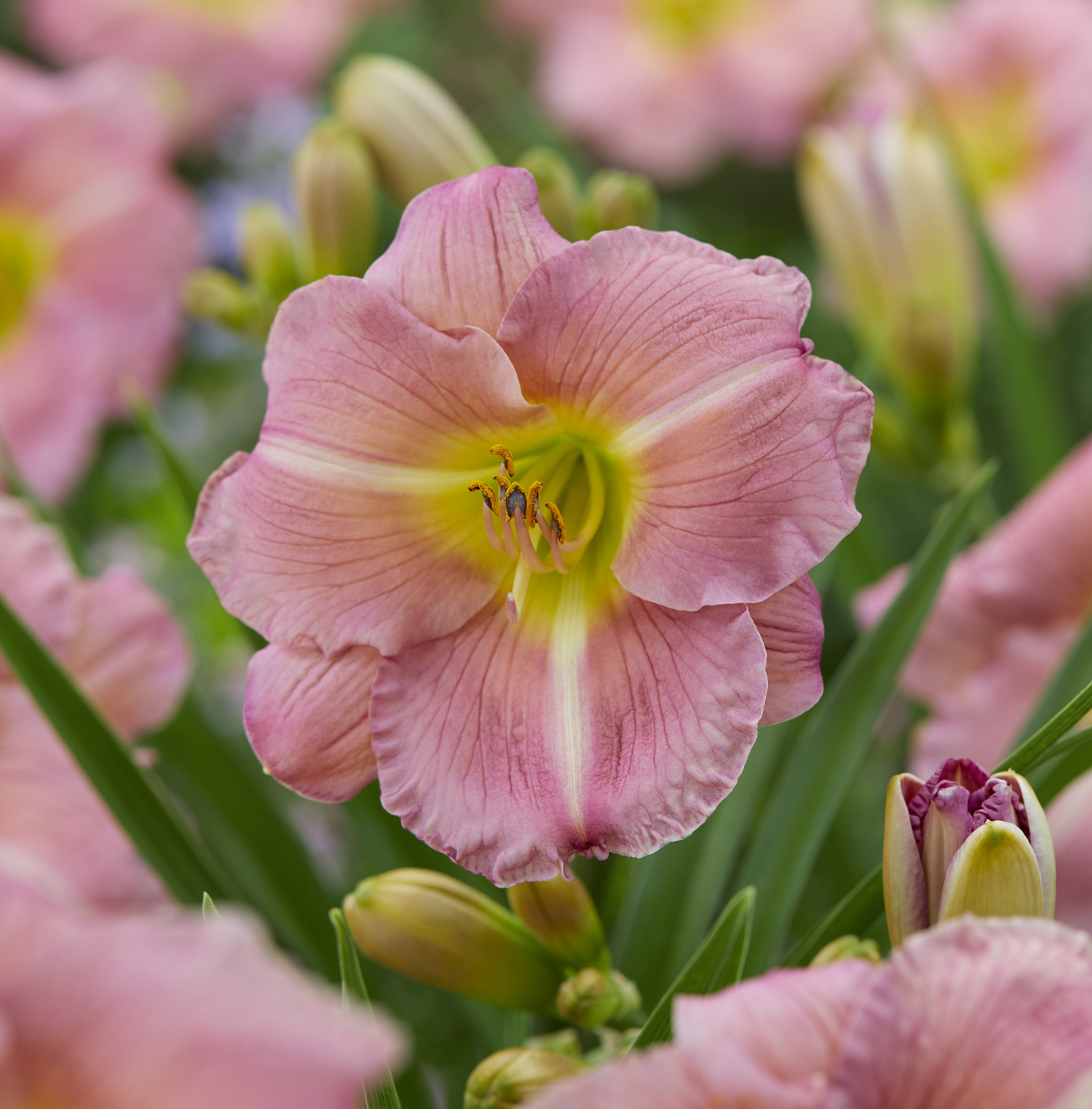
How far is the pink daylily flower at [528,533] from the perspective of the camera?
0.31 m

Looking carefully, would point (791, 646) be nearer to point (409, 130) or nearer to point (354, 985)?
point (354, 985)

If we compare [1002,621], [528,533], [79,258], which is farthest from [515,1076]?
[79,258]

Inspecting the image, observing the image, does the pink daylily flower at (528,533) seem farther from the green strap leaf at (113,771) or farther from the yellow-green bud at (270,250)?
the yellow-green bud at (270,250)

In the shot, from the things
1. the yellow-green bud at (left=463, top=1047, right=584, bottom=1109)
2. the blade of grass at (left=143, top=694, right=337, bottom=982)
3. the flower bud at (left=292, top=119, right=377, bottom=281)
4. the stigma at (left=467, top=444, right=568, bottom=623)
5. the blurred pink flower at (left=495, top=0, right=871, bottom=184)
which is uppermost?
the blurred pink flower at (left=495, top=0, right=871, bottom=184)

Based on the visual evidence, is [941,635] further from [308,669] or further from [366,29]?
[366,29]

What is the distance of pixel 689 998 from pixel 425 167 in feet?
1.15

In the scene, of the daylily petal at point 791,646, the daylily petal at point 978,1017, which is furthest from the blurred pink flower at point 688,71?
the daylily petal at point 978,1017

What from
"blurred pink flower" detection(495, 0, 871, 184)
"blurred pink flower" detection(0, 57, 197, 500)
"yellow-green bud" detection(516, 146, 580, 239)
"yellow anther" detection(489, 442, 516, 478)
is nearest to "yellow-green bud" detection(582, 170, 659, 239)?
"yellow-green bud" detection(516, 146, 580, 239)

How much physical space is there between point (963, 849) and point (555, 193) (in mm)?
283

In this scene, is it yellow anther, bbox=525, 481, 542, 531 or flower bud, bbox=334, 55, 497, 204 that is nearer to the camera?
yellow anther, bbox=525, 481, 542, 531

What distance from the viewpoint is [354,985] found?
32 centimetres

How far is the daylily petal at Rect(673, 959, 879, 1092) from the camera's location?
0.78 ft

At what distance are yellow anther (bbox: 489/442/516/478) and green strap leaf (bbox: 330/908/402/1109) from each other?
A: 142mm

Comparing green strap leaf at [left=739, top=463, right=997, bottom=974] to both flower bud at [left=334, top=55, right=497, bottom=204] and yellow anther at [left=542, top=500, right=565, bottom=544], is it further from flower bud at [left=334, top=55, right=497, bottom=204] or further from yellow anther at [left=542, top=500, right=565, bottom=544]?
flower bud at [left=334, top=55, right=497, bottom=204]
